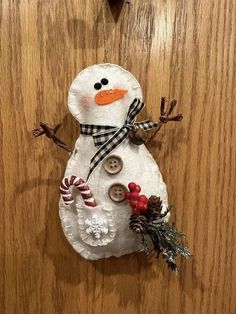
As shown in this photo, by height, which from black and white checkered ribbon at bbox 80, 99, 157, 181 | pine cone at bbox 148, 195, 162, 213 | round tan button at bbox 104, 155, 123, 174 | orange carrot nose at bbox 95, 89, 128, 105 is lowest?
pine cone at bbox 148, 195, 162, 213

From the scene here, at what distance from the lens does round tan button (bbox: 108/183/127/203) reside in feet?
2.21

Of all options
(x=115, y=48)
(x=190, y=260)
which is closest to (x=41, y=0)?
(x=115, y=48)

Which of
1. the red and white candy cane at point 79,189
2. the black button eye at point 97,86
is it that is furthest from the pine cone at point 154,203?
the black button eye at point 97,86

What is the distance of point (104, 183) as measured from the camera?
68 cm

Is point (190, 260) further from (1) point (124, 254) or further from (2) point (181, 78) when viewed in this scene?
(2) point (181, 78)

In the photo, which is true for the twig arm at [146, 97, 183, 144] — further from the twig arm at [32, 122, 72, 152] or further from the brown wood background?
the twig arm at [32, 122, 72, 152]

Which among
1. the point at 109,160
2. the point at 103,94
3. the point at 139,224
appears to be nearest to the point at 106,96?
the point at 103,94

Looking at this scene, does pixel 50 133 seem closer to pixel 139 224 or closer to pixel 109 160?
pixel 109 160

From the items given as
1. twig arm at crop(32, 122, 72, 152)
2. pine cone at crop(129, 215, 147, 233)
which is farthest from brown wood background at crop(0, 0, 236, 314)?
pine cone at crop(129, 215, 147, 233)

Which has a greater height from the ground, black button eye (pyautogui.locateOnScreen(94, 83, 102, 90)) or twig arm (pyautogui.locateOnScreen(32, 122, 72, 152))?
black button eye (pyautogui.locateOnScreen(94, 83, 102, 90))

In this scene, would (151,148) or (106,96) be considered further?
(151,148)

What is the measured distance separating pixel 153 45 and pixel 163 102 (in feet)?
0.44

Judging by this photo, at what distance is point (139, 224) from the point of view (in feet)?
2.10

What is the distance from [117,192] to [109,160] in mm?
59
